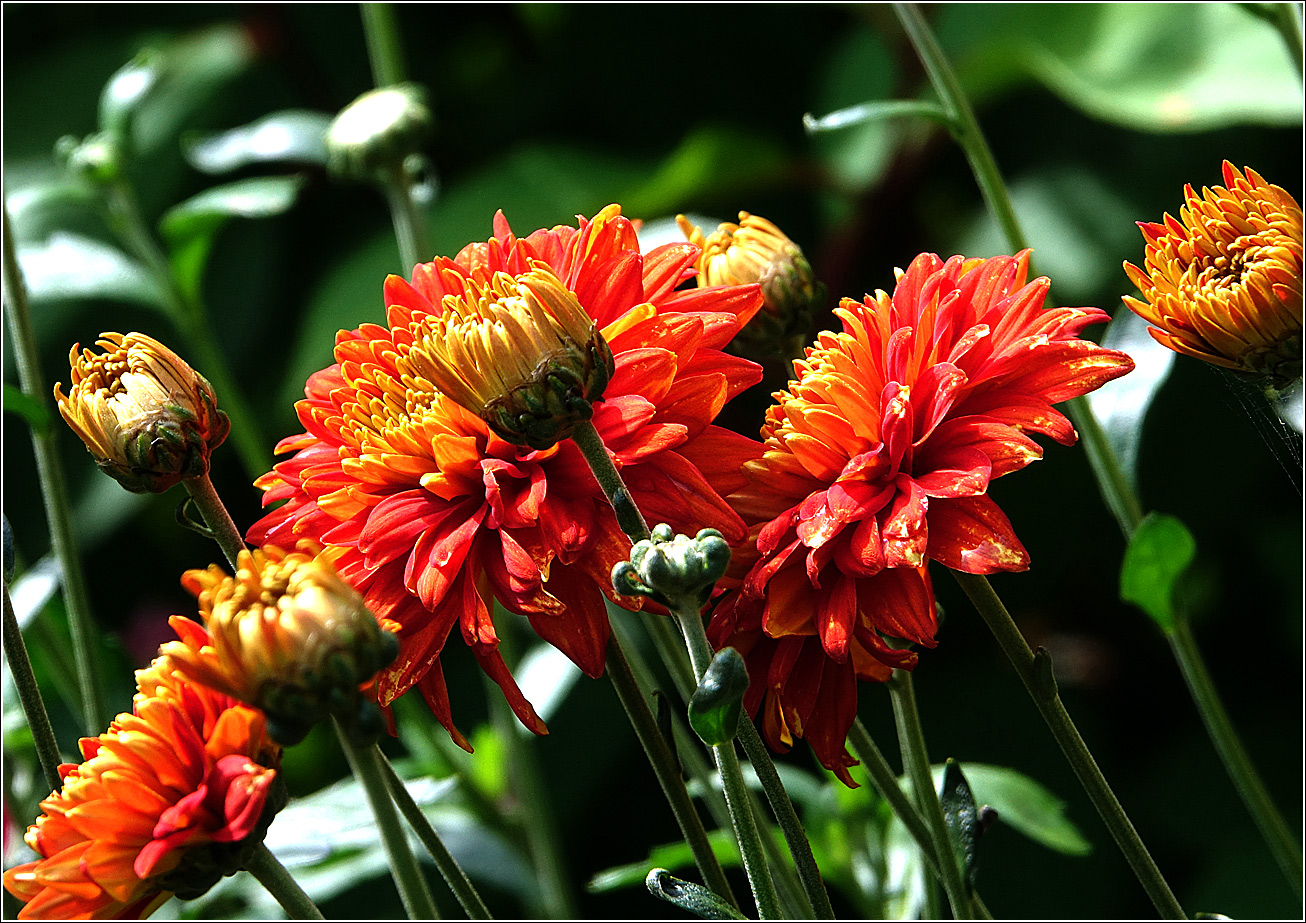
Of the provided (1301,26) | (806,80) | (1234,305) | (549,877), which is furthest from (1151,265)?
(806,80)

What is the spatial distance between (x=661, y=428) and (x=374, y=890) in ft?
1.57

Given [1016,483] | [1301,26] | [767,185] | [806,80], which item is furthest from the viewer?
[806,80]

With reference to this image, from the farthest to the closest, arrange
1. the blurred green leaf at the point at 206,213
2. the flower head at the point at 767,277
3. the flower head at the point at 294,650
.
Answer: the blurred green leaf at the point at 206,213
the flower head at the point at 767,277
the flower head at the point at 294,650

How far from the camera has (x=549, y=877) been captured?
20.3 inches

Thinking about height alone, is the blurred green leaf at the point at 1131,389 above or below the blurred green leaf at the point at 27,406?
below

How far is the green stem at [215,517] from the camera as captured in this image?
0.26m

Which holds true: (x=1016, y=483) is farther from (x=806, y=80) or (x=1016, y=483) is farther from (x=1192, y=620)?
(x=806, y=80)

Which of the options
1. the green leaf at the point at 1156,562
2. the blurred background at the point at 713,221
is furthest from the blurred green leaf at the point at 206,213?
the green leaf at the point at 1156,562

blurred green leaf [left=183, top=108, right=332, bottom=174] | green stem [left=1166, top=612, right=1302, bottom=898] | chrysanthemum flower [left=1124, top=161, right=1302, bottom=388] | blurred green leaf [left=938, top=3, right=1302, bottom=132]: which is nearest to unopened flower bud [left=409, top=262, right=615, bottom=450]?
chrysanthemum flower [left=1124, top=161, right=1302, bottom=388]

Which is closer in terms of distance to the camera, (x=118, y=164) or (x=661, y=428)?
(x=661, y=428)

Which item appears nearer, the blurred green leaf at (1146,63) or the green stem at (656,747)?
the green stem at (656,747)

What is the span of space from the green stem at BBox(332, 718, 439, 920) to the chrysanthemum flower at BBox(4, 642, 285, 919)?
0.06ft

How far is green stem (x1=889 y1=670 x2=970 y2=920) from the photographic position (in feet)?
0.92

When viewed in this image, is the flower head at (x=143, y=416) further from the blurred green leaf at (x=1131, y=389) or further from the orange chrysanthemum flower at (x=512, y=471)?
the blurred green leaf at (x=1131, y=389)
